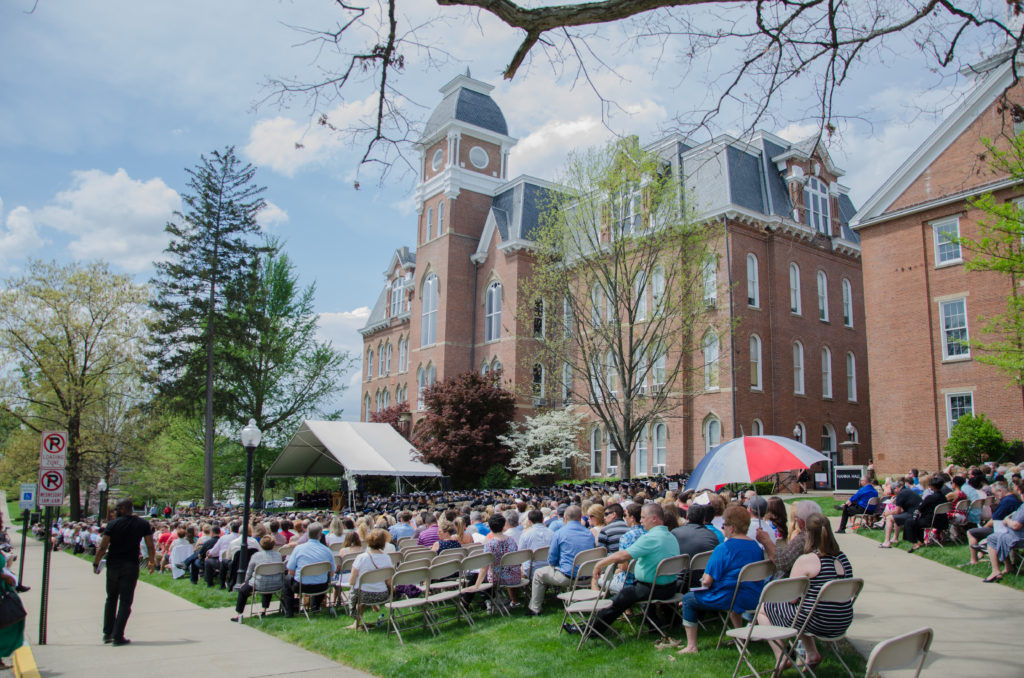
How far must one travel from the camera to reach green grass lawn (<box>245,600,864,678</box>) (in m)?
6.30

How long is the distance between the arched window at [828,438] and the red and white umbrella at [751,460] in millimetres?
19657

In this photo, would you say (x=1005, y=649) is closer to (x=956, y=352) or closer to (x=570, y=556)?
(x=570, y=556)

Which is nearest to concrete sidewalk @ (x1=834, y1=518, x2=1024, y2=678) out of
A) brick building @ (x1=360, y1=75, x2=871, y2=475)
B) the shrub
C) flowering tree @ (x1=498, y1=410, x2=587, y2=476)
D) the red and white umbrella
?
the red and white umbrella

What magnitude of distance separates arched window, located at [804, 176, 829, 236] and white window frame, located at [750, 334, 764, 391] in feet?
21.8

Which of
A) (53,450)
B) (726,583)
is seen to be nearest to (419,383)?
(53,450)

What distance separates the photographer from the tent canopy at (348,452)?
30.0 metres

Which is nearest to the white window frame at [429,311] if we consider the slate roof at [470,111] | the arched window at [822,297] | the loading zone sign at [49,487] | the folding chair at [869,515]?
the slate roof at [470,111]

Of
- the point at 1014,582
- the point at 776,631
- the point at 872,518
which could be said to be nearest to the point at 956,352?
the point at 872,518

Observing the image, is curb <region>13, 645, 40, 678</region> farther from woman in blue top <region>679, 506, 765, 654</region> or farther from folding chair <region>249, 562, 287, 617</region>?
woman in blue top <region>679, 506, 765, 654</region>

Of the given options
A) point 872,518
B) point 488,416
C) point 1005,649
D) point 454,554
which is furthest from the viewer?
point 488,416

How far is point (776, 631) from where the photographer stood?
18.5ft

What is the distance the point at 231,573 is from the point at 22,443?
33390 mm

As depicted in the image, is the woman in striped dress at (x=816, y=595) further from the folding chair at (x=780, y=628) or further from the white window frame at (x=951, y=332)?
the white window frame at (x=951, y=332)

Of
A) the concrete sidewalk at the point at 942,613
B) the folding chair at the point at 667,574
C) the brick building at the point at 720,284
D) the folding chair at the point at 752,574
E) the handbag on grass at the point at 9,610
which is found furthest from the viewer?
the brick building at the point at 720,284
